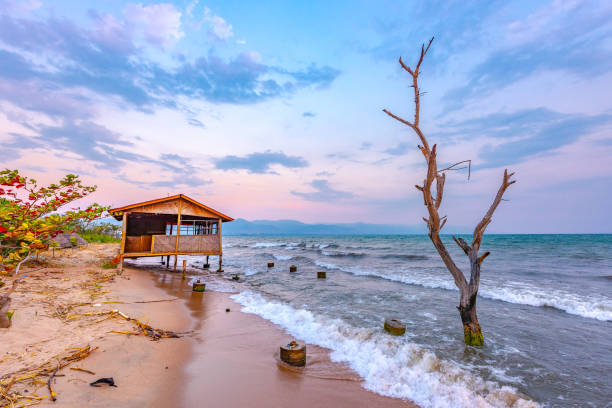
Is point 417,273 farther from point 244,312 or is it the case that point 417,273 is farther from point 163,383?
point 163,383

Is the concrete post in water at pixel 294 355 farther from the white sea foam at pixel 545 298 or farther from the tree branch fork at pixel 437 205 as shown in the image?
the white sea foam at pixel 545 298

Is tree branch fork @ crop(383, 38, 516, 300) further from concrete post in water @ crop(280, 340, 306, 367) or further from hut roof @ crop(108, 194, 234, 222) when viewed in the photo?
hut roof @ crop(108, 194, 234, 222)

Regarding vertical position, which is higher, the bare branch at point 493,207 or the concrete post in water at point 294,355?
the bare branch at point 493,207

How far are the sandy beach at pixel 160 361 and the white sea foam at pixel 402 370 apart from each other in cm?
45

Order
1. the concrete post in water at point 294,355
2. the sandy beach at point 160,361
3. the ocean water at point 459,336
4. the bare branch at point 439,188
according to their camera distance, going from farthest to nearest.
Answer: the bare branch at point 439,188
the concrete post in water at point 294,355
the ocean water at point 459,336
the sandy beach at point 160,361

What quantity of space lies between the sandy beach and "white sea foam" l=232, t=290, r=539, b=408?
0.45 m

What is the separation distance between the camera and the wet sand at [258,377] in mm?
4477

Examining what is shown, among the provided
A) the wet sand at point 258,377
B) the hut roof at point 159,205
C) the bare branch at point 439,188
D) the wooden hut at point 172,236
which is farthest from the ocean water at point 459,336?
the hut roof at point 159,205

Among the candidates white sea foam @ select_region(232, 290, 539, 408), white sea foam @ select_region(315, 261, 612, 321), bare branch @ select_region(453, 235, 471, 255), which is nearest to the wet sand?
white sea foam @ select_region(232, 290, 539, 408)

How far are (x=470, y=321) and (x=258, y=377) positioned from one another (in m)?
5.61

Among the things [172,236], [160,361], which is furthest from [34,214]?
[172,236]

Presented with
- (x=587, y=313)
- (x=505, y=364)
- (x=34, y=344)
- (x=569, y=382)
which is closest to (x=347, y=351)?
(x=505, y=364)

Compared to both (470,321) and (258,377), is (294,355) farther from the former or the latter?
(470,321)

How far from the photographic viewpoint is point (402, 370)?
19.0 feet
